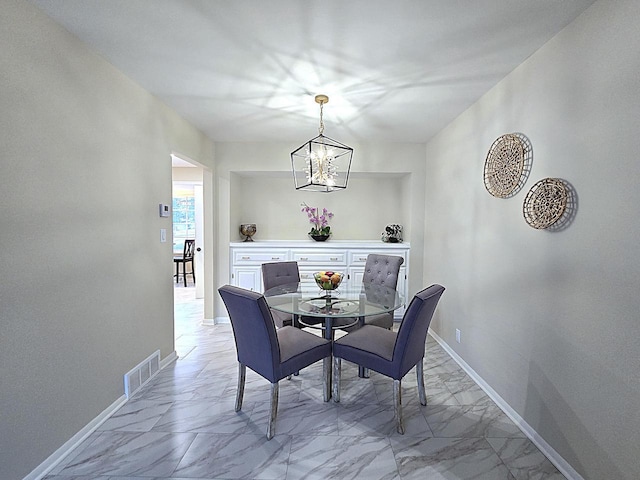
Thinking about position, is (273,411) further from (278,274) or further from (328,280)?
(278,274)

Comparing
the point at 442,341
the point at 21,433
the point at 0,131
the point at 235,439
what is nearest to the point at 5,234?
the point at 0,131

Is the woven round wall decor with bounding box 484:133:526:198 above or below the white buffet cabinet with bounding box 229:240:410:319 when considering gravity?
above

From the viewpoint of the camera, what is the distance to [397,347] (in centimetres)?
193

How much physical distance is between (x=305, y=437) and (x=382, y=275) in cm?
181

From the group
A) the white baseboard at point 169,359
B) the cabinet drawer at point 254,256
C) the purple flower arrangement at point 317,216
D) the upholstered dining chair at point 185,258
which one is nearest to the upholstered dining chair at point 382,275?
the cabinet drawer at point 254,256

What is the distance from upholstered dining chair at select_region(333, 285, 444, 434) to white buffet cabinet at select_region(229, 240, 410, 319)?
184 centimetres

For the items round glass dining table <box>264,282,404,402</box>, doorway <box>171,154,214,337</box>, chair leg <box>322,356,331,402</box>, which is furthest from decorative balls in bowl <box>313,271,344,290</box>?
doorway <box>171,154,214,337</box>

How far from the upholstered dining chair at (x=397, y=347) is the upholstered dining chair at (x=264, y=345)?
0.21 meters

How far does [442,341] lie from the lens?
342 cm

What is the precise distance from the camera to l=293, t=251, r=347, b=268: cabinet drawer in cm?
413

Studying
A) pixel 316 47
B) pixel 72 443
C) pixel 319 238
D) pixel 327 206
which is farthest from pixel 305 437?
pixel 327 206

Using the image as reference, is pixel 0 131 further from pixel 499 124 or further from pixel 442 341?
pixel 442 341

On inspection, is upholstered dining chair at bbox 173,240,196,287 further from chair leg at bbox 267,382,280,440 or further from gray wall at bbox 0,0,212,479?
chair leg at bbox 267,382,280,440

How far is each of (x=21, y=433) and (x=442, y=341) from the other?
3424 mm
